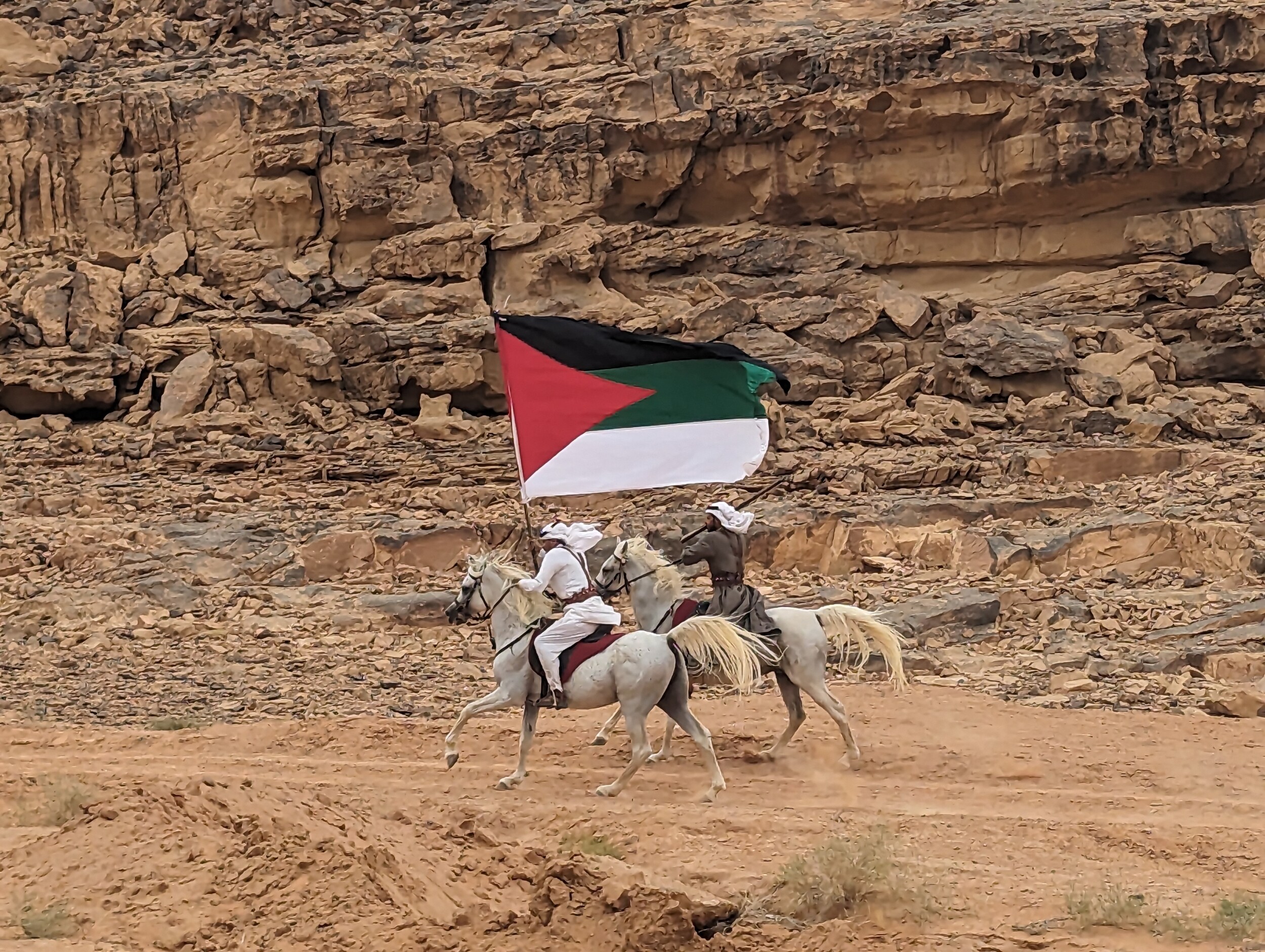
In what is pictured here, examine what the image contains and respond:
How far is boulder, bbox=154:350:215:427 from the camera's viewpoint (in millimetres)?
24297

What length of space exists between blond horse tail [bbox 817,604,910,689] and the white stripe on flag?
114 centimetres

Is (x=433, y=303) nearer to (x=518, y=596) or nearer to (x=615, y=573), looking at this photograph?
(x=615, y=573)

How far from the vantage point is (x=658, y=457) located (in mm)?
9969

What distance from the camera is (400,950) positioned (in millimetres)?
5801

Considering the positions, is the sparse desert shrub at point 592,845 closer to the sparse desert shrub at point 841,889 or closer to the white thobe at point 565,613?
the sparse desert shrub at point 841,889

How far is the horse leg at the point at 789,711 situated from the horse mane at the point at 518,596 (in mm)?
1755

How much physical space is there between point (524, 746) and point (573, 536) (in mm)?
1377

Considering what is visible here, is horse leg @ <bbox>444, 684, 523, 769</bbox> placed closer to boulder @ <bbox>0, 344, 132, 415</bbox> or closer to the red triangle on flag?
the red triangle on flag

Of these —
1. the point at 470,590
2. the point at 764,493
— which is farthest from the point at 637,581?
the point at 764,493

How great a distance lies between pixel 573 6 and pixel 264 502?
48.0ft

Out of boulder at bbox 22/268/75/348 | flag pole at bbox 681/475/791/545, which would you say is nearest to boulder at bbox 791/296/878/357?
flag pole at bbox 681/475/791/545

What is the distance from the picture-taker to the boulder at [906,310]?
25562mm

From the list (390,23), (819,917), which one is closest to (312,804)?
(819,917)

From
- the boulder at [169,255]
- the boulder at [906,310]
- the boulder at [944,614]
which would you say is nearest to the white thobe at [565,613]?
the boulder at [944,614]
